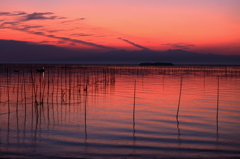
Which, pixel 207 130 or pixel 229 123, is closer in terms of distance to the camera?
pixel 207 130

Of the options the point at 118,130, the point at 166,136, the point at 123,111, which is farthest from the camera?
the point at 123,111

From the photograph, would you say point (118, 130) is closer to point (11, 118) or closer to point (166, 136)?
point (166, 136)

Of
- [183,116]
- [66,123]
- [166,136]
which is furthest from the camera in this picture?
[183,116]

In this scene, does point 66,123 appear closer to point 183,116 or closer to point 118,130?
point 118,130

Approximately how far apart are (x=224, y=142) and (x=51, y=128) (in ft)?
15.1

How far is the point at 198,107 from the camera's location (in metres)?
11.6

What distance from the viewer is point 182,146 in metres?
6.25

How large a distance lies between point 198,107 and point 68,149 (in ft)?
23.4

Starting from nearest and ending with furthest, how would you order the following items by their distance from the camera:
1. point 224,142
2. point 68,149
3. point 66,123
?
point 68,149 < point 224,142 < point 66,123

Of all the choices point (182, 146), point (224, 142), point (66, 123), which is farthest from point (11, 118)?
point (224, 142)

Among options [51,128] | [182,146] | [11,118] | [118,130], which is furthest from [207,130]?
[11,118]

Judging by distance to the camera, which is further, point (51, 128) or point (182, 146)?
point (51, 128)

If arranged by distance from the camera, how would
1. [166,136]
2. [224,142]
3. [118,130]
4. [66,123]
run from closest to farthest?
[224,142], [166,136], [118,130], [66,123]

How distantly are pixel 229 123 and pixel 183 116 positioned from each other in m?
1.59
